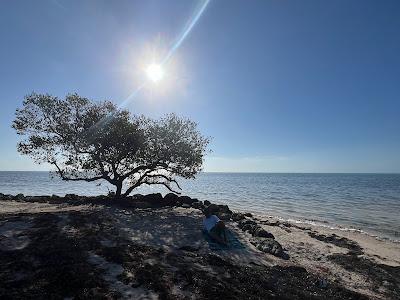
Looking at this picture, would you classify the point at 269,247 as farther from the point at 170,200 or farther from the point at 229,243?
the point at 170,200

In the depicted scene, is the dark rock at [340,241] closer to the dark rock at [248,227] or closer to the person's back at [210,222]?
the dark rock at [248,227]

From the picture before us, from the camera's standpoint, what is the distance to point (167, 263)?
1532cm

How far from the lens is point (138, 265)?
1424 centimetres

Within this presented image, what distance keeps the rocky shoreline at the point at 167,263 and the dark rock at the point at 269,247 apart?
0.06 meters

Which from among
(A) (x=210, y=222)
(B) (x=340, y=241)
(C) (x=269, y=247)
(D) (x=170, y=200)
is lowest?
(B) (x=340, y=241)

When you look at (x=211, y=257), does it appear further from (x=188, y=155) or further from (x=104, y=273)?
(x=188, y=155)

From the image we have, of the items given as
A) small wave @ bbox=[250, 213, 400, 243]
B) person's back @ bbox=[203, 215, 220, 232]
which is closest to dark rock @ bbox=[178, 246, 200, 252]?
person's back @ bbox=[203, 215, 220, 232]

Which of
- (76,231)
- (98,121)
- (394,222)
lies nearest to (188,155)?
(98,121)

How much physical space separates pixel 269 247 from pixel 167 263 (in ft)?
27.6

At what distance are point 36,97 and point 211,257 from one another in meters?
25.8

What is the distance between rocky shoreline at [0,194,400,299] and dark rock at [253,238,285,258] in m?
0.06

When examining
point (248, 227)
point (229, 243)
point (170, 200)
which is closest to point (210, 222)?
point (229, 243)

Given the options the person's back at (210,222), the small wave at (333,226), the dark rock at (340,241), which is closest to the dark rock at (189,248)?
the person's back at (210,222)

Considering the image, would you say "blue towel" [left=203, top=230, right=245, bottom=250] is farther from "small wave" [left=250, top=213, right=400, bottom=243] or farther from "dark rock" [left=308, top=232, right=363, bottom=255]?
"small wave" [left=250, top=213, right=400, bottom=243]
